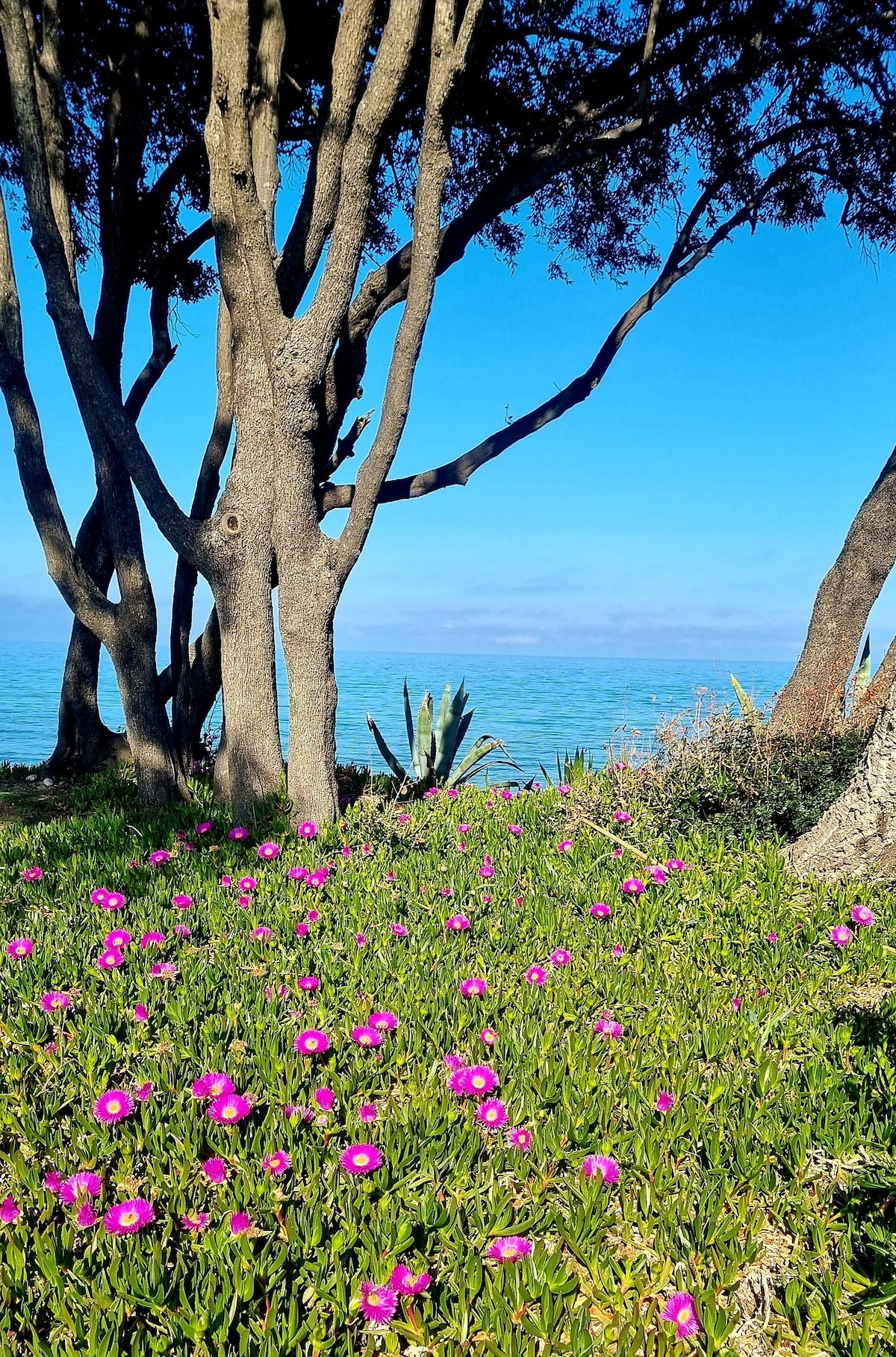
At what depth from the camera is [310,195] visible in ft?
21.3

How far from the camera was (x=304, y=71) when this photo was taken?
785 cm

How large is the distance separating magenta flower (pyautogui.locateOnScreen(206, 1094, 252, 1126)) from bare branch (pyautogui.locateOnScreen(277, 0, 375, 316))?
18.2 feet

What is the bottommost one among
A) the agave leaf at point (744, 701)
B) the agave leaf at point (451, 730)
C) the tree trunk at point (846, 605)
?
the agave leaf at point (451, 730)

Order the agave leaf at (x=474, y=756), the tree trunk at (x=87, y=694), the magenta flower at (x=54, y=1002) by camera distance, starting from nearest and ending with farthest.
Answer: the magenta flower at (x=54, y=1002) → the tree trunk at (x=87, y=694) → the agave leaf at (x=474, y=756)

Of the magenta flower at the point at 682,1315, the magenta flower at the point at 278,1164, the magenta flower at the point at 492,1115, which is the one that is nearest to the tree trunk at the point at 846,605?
the magenta flower at the point at 492,1115

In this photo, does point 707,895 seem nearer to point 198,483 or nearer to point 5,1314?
point 5,1314

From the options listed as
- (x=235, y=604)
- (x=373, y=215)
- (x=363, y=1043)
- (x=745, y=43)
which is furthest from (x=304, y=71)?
(x=363, y=1043)

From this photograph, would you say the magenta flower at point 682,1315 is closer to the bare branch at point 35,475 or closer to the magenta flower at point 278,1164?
the magenta flower at point 278,1164

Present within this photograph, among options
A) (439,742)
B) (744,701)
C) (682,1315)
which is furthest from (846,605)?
(682,1315)

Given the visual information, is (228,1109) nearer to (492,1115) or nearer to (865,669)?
(492,1115)

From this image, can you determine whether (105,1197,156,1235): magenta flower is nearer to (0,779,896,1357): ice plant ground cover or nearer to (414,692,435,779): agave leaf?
(0,779,896,1357): ice plant ground cover

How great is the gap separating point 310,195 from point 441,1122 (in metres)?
6.48

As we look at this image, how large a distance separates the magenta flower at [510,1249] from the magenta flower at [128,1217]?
2.61ft

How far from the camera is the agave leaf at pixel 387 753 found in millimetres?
8047
